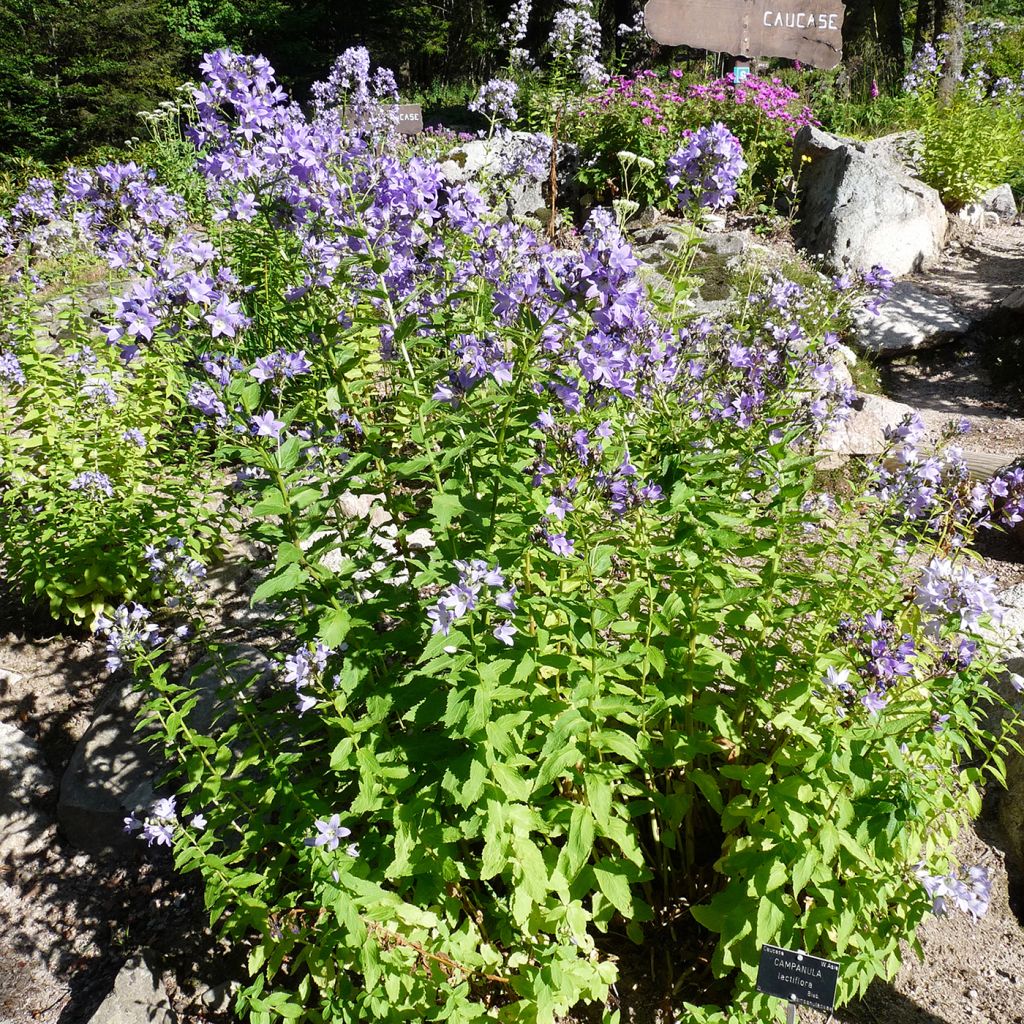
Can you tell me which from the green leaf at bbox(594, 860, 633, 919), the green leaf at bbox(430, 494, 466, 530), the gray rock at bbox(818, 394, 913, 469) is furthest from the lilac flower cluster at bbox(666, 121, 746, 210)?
the gray rock at bbox(818, 394, 913, 469)

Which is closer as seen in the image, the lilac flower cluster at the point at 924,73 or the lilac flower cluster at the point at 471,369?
the lilac flower cluster at the point at 471,369

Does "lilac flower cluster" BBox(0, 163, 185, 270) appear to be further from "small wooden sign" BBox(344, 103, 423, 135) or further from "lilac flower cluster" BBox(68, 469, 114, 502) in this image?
"small wooden sign" BBox(344, 103, 423, 135)

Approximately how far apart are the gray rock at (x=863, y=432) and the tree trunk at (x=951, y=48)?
749 cm

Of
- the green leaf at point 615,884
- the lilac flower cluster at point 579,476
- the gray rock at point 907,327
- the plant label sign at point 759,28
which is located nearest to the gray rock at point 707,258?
the gray rock at point 907,327

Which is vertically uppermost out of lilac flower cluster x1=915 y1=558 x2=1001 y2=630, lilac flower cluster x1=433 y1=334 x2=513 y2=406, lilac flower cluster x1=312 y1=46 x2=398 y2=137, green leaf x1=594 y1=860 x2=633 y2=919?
lilac flower cluster x1=312 y1=46 x2=398 y2=137

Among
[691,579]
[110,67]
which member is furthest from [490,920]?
[110,67]

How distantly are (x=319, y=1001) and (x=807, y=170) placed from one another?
953 centimetres

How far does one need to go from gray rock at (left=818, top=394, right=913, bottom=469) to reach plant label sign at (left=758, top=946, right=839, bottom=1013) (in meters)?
3.66

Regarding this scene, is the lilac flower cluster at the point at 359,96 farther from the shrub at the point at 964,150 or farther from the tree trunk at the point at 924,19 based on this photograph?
the tree trunk at the point at 924,19

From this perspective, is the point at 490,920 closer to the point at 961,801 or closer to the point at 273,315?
the point at 961,801

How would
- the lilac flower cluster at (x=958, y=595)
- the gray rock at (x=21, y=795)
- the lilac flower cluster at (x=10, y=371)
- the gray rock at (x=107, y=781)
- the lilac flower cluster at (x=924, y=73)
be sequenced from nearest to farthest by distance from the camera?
the lilac flower cluster at (x=958, y=595), the gray rock at (x=107, y=781), the gray rock at (x=21, y=795), the lilac flower cluster at (x=10, y=371), the lilac flower cluster at (x=924, y=73)

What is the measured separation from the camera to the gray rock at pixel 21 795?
11.9 feet

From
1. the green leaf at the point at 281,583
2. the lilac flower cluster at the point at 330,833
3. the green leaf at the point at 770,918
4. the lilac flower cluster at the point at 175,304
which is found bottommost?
the green leaf at the point at 770,918

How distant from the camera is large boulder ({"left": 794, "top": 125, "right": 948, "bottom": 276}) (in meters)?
8.32
